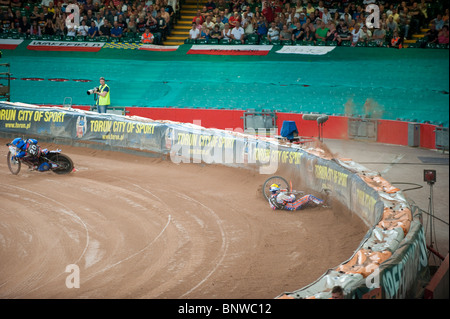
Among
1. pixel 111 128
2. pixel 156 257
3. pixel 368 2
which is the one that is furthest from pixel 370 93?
pixel 156 257

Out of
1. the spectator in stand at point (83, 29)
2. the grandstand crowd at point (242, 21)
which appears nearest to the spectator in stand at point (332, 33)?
the grandstand crowd at point (242, 21)

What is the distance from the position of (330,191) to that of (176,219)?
3.55m

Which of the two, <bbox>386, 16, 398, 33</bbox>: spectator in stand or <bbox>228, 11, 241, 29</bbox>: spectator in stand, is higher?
<bbox>228, 11, 241, 29</bbox>: spectator in stand

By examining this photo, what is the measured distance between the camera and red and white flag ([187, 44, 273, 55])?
2625 centimetres

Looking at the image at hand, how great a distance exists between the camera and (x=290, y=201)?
1322cm

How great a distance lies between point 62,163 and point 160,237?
6048 mm

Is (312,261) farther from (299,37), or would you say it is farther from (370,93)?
(299,37)

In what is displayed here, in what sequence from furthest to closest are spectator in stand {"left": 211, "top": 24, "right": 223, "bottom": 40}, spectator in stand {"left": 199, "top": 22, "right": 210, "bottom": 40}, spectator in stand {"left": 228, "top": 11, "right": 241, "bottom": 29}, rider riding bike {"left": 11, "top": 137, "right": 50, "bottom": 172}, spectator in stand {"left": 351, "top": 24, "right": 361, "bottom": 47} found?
spectator in stand {"left": 199, "top": 22, "right": 210, "bottom": 40} → spectator in stand {"left": 211, "top": 24, "right": 223, "bottom": 40} → spectator in stand {"left": 228, "top": 11, "right": 241, "bottom": 29} → spectator in stand {"left": 351, "top": 24, "right": 361, "bottom": 47} → rider riding bike {"left": 11, "top": 137, "right": 50, "bottom": 172}

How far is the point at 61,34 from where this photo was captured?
29.7 meters

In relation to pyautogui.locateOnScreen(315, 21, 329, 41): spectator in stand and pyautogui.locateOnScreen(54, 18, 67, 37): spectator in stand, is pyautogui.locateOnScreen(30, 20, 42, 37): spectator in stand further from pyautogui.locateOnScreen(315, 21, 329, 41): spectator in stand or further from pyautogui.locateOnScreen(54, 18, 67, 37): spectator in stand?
pyautogui.locateOnScreen(315, 21, 329, 41): spectator in stand

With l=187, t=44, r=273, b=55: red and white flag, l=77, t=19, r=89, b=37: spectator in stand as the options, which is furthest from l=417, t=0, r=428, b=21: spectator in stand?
l=77, t=19, r=89, b=37: spectator in stand

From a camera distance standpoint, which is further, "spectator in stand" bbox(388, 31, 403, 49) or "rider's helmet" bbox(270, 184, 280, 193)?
"spectator in stand" bbox(388, 31, 403, 49)

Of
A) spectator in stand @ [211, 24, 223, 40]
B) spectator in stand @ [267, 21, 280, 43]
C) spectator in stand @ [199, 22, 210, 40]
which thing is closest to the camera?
spectator in stand @ [267, 21, 280, 43]

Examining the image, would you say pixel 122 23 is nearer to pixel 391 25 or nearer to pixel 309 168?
pixel 391 25
